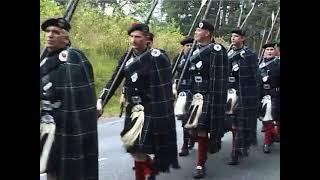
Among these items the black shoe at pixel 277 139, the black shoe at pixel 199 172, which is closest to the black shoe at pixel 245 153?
the black shoe at pixel 277 139

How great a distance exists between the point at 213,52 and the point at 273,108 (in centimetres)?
46

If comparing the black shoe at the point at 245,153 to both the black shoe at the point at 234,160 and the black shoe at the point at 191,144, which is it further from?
the black shoe at the point at 191,144

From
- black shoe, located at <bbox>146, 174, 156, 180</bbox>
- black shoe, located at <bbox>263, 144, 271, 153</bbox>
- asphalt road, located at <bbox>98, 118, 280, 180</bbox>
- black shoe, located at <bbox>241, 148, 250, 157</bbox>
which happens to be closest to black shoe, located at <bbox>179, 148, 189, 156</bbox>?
asphalt road, located at <bbox>98, 118, 280, 180</bbox>

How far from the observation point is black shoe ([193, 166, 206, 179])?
7.37ft

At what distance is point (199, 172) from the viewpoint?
7.37 ft

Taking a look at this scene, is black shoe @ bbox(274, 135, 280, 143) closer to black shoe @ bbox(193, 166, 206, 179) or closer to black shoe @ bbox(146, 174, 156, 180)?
black shoe @ bbox(193, 166, 206, 179)

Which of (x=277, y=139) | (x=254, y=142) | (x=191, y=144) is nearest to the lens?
(x=191, y=144)

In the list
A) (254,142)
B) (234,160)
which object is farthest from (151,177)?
(254,142)

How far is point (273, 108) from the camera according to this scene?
2457 millimetres

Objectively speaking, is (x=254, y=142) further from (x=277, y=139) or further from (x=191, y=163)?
(x=191, y=163)

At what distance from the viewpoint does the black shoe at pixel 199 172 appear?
2.25 meters
